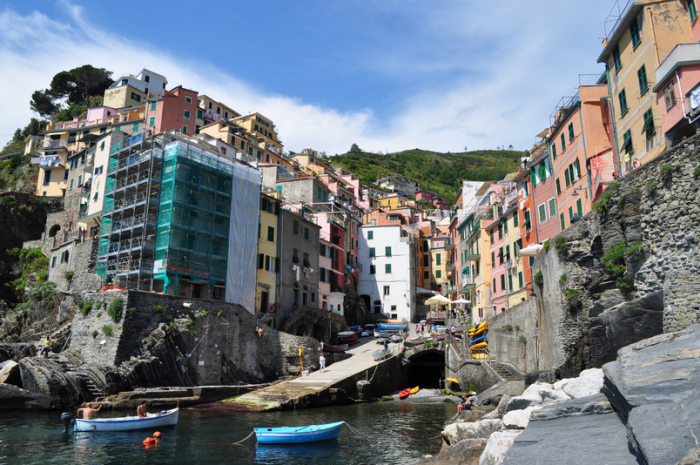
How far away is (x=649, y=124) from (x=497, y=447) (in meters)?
19.6

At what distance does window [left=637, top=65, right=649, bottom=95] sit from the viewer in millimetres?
25000

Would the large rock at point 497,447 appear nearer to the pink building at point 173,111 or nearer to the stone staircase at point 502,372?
the stone staircase at point 502,372

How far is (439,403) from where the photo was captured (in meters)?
37.3

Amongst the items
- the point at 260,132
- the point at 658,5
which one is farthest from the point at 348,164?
the point at 658,5

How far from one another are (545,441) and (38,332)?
4395cm

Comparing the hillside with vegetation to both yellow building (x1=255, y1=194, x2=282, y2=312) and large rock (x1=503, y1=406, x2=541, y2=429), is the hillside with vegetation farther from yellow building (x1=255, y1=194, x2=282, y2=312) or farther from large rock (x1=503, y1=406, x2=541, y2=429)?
large rock (x1=503, y1=406, x2=541, y2=429)

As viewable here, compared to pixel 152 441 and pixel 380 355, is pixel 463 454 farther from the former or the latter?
pixel 380 355

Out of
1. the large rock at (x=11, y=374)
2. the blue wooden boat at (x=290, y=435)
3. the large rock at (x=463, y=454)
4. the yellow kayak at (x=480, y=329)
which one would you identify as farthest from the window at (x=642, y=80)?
the large rock at (x=11, y=374)

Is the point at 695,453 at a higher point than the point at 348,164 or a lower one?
lower

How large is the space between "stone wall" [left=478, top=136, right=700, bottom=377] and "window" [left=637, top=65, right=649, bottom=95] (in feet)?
22.4

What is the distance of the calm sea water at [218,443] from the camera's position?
2019 centimetres

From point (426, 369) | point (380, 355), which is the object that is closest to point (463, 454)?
point (380, 355)

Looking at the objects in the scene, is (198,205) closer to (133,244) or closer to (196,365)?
(133,244)

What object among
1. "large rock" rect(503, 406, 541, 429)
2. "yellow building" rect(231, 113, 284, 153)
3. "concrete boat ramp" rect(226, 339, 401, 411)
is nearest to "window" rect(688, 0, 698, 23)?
"large rock" rect(503, 406, 541, 429)
